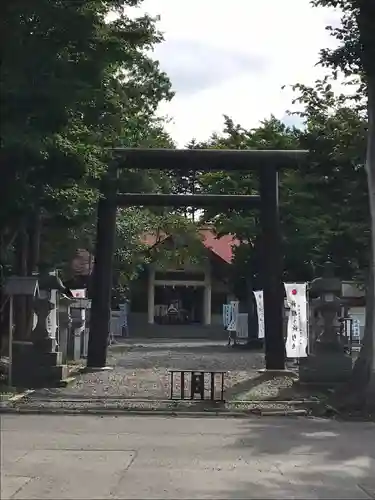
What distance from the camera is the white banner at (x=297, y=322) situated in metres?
18.6

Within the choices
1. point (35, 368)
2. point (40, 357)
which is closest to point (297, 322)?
point (40, 357)

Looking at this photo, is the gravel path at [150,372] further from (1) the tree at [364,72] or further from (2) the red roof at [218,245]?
(2) the red roof at [218,245]

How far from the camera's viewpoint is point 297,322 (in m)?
18.8

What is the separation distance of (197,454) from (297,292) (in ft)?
33.9

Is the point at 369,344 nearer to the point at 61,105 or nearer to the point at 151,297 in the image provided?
the point at 61,105

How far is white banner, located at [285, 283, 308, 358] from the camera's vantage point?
61.0 ft

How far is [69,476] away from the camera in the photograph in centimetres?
790

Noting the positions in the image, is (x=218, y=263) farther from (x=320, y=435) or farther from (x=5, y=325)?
(x=320, y=435)

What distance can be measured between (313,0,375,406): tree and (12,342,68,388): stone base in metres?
6.22

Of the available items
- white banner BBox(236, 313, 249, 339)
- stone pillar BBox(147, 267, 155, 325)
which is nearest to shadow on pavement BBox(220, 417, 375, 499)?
white banner BBox(236, 313, 249, 339)

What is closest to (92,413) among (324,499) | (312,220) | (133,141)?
(324,499)

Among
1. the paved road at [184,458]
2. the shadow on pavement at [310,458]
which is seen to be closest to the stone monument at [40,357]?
the paved road at [184,458]

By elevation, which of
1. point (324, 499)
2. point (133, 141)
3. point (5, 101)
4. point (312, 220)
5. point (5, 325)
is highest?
point (133, 141)

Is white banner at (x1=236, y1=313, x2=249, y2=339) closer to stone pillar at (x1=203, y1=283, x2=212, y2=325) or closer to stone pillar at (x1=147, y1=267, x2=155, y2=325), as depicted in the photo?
stone pillar at (x1=203, y1=283, x2=212, y2=325)
